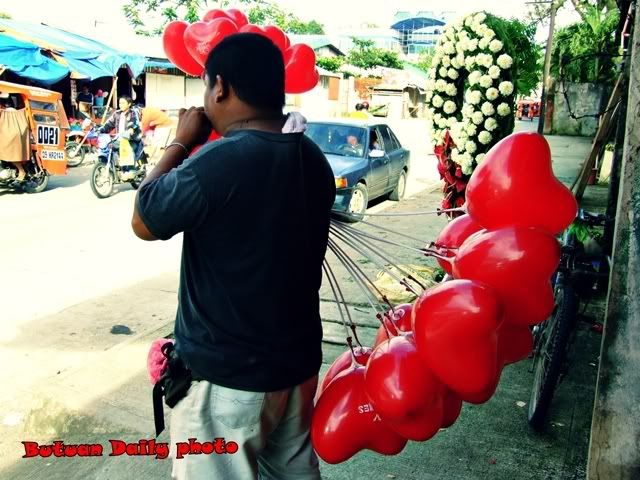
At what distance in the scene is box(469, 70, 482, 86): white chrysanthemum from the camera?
365cm

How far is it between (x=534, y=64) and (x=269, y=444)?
357 cm

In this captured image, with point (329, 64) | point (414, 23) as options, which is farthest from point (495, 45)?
point (414, 23)

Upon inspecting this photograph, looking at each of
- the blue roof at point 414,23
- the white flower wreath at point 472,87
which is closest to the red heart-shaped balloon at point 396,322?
the white flower wreath at point 472,87

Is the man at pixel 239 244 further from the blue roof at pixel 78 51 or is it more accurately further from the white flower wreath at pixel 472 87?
the blue roof at pixel 78 51

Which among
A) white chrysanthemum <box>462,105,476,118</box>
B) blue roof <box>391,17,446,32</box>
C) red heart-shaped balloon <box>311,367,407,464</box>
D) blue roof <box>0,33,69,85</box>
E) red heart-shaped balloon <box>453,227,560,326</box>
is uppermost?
blue roof <box>391,17,446,32</box>

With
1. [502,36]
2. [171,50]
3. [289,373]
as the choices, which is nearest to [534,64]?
[502,36]

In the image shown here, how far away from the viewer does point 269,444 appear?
6.33ft

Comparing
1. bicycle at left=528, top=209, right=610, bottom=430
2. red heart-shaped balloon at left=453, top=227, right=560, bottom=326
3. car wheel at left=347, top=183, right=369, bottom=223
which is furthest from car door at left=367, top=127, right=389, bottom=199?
red heart-shaped balloon at left=453, top=227, right=560, bottom=326

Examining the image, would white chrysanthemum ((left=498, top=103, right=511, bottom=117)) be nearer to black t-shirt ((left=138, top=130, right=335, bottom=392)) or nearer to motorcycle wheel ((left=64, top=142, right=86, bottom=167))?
black t-shirt ((left=138, top=130, right=335, bottom=392))

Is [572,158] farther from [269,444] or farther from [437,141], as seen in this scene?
[269,444]

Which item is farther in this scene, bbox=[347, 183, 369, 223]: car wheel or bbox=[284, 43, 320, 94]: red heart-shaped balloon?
bbox=[347, 183, 369, 223]: car wheel

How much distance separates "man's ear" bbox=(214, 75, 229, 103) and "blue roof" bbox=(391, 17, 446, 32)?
4771 inches

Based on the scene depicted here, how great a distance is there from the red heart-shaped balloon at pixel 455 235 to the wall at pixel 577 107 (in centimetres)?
1076

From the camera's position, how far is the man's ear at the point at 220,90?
1.66 meters
